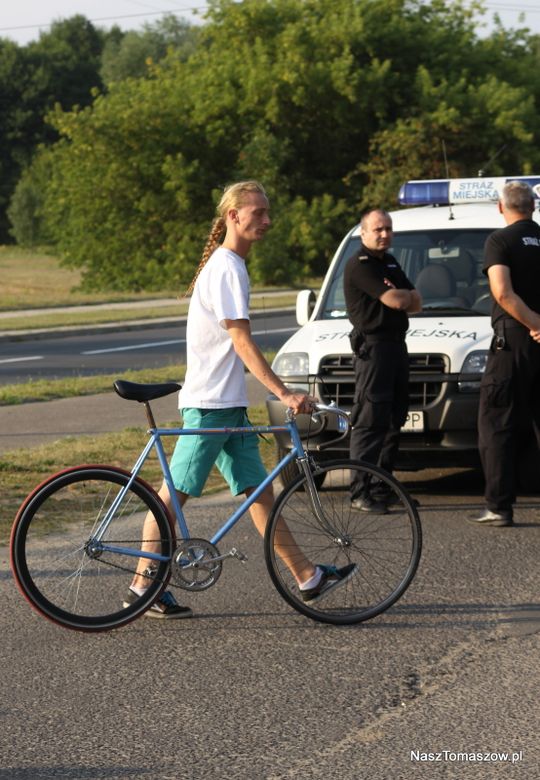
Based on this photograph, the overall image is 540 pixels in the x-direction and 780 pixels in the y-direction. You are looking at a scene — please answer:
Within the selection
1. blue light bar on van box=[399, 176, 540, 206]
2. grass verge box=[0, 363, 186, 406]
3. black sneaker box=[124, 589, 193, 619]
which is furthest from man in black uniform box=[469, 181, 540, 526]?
grass verge box=[0, 363, 186, 406]

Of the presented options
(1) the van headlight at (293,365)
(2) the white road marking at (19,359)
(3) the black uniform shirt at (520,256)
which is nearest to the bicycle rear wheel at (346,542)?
(3) the black uniform shirt at (520,256)

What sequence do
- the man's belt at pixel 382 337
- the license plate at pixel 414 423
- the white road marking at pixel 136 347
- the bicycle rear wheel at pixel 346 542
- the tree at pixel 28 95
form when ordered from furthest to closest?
the tree at pixel 28 95
the white road marking at pixel 136 347
the license plate at pixel 414 423
the man's belt at pixel 382 337
the bicycle rear wheel at pixel 346 542

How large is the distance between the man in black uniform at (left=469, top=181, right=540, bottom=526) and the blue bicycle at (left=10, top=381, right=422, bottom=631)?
1.90 meters

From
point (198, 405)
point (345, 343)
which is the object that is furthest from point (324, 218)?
point (198, 405)

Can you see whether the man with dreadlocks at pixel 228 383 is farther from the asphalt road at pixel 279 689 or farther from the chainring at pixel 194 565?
the asphalt road at pixel 279 689

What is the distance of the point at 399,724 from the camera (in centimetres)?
455

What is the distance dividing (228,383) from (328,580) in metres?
0.91

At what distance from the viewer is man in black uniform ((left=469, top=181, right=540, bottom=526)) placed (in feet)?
24.9

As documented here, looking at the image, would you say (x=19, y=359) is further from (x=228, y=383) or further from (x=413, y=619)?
(x=413, y=619)

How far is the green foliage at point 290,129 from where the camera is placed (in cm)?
4438

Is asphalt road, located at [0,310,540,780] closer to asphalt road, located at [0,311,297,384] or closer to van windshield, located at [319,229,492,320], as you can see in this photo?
van windshield, located at [319,229,492,320]

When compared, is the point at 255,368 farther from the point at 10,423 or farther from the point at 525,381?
the point at 10,423

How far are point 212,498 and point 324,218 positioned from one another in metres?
36.2

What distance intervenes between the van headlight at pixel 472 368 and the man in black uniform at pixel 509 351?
1.77ft
